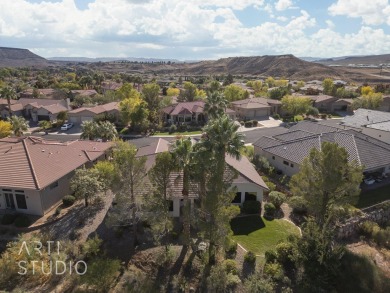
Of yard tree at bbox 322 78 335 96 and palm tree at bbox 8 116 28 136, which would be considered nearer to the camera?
palm tree at bbox 8 116 28 136

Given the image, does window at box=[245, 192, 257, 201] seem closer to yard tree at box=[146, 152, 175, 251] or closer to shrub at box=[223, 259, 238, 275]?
shrub at box=[223, 259, 238, 275]

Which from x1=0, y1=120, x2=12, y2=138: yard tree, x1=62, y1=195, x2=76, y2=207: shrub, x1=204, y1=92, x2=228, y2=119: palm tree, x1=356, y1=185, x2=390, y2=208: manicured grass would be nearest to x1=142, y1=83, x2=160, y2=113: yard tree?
x1=204, y1=92, x2=228, y2=119: palm tree

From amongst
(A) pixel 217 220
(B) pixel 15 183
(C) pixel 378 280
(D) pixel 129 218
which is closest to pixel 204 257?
(A) pixel 217 220

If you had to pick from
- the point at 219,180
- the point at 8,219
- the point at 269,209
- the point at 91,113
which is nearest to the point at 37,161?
the point at 8,219

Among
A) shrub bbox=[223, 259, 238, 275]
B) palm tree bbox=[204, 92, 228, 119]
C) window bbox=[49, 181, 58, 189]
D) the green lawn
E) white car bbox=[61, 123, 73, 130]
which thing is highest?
palm tree bbox=[204, 92, 228, 119]

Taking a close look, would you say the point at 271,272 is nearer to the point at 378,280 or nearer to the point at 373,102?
the point at 378,280

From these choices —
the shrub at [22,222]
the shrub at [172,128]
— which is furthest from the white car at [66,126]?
the shrub at [22,222]
